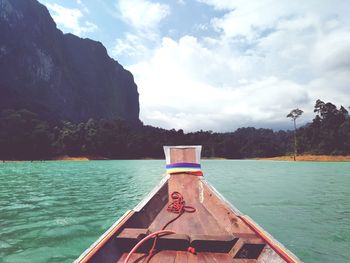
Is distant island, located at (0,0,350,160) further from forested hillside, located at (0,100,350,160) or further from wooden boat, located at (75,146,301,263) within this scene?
wooden boat, located at (75,146,301,263)

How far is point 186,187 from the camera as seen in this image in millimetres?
7211

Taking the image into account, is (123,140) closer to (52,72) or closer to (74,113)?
(74,113)

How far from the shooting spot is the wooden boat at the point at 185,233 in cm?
396

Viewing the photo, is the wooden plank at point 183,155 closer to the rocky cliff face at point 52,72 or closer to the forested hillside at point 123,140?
the forested hillside at point 123,140

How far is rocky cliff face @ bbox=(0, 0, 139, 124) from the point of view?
109062mm

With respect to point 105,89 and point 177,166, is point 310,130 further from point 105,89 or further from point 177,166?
point 105,89

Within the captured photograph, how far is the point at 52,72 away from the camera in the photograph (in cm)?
12950

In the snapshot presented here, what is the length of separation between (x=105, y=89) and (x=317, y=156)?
128029mm

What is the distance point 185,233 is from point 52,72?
139 m

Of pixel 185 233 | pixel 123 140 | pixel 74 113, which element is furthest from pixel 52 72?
pixel 185 233

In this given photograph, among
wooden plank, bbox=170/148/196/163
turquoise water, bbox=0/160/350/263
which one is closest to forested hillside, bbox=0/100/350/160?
turquoise water, bbox=0/160/350/263

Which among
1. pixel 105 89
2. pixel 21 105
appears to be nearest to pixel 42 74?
pixel 21 105

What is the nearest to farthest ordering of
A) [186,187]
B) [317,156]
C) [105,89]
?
[186,187] → [317,156] → [105,89]

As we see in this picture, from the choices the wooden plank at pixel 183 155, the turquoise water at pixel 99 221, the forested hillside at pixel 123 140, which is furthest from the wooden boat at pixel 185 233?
the forested hillside at pixel 123 140
